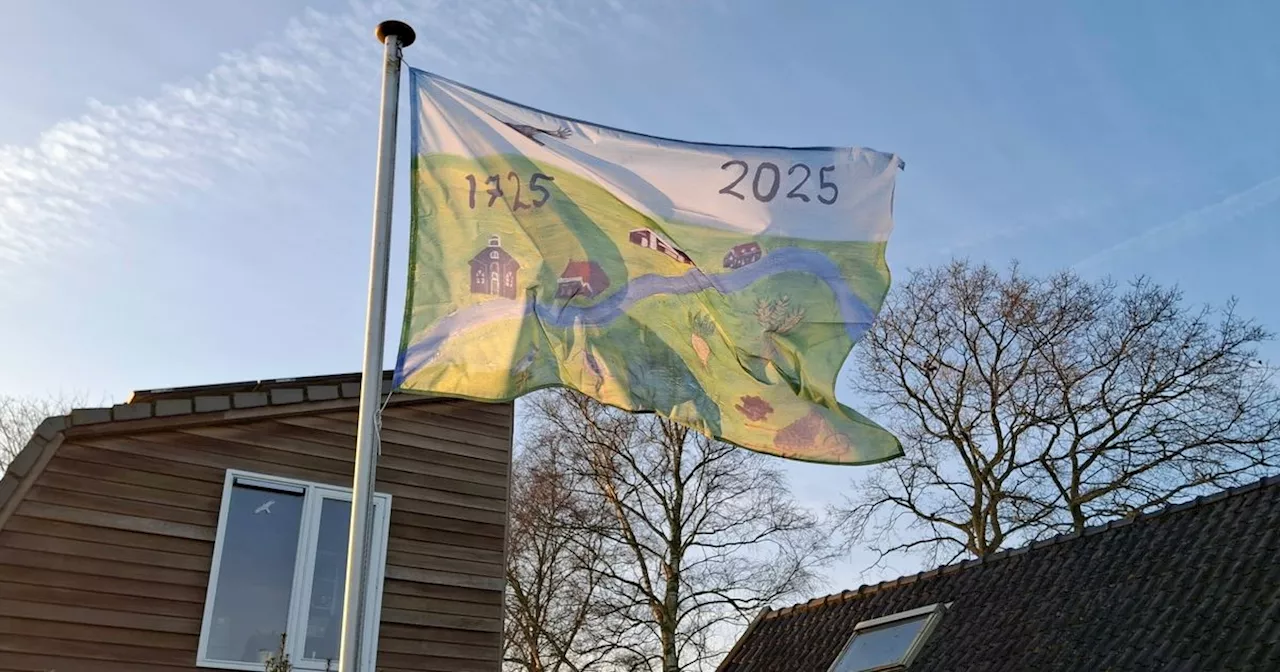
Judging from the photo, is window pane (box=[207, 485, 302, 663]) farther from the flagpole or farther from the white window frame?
the flagpole

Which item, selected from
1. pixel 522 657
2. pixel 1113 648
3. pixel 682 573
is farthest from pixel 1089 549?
pixel 522 657

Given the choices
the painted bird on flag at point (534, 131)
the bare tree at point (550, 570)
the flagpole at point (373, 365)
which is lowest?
the flagpole at point (373, 365)

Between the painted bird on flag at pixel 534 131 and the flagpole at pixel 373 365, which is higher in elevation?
the painted bird on flag at pixel 534 131

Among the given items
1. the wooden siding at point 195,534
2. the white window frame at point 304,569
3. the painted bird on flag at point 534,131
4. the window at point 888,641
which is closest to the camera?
the painted bird on flag at point 534,131

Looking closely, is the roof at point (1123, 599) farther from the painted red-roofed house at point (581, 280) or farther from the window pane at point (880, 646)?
the painted red-roofed house at point (581, 280)

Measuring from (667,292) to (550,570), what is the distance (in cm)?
2204

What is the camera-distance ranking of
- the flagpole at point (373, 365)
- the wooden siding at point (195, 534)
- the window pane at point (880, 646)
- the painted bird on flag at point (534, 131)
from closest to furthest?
the flagpole at point (373, 365), the painted bird on flag at point (534, 131), the wooden siding at point (195, 534), the window pane at point (880, 646)

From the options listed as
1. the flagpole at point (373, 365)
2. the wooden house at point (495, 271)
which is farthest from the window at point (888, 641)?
the flagpole at point (373, 365)

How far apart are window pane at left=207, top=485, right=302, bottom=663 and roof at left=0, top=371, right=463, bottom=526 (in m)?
0.82

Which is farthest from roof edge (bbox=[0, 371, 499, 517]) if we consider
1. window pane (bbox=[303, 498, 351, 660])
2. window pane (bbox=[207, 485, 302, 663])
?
window pane (bbox=[303, 498, 351, 660])

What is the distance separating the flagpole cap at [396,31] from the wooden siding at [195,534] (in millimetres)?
5328

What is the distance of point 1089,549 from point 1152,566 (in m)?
1.25

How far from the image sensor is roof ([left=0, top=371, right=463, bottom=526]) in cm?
991

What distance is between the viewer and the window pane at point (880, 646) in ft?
47.2
